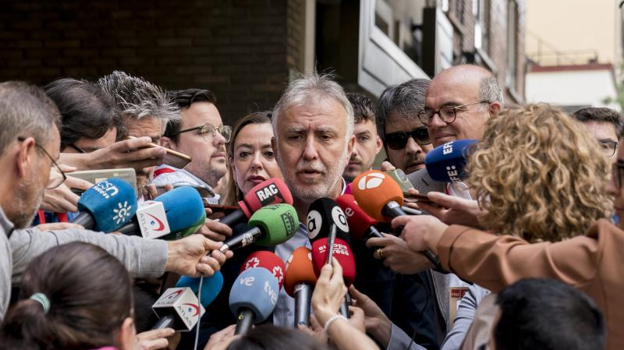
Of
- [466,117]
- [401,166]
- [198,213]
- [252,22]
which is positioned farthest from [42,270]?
[252,22]

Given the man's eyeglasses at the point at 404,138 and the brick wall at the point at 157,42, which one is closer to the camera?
the man's eyeglasses at the point at 404,138

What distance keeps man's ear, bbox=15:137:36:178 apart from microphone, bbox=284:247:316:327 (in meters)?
1.07

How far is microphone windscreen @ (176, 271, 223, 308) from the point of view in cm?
367

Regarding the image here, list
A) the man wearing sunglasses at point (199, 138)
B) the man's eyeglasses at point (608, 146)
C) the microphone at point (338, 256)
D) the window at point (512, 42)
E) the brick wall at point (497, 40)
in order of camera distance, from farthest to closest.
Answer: the window at point (512, 42)
the brick wall at point (497, 40)
the man wearing sunglasses at point (199, 138)
the man's eyeglasses at point (608, 146)
the microphone at point (338, 256)

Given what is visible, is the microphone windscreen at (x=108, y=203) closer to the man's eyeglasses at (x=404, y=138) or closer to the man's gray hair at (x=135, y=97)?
the man's gray hair at (x=135, y=97)

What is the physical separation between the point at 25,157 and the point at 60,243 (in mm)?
305

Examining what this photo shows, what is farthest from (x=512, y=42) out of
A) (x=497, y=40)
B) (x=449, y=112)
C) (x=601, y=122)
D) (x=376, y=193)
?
(x=376, y=193)

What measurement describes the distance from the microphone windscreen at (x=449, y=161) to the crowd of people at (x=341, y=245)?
180mm

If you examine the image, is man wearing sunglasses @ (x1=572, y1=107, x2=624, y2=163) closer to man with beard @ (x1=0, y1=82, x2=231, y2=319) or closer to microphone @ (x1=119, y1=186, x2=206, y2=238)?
microphone @ (x1=119, y1=186, x2=206, y2=238)

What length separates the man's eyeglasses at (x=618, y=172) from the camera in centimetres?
298

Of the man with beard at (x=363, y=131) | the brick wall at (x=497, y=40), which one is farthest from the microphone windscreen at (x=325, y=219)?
the brick wall at (x=497, y=40)

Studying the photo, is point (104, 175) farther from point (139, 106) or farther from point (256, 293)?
point (139, 106)

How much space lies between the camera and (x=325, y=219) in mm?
3668

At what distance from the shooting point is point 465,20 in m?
18.4
